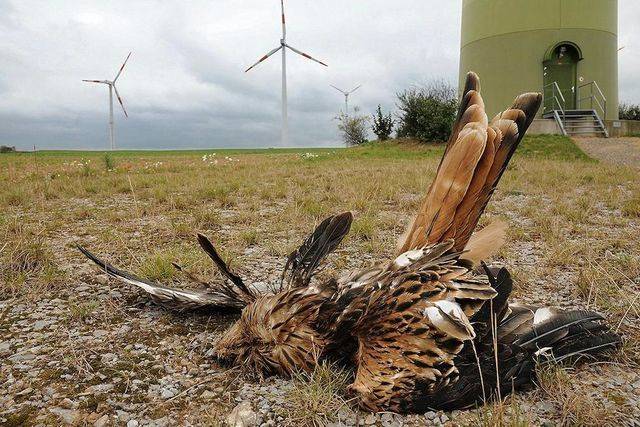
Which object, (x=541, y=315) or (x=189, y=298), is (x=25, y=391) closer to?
(x=189, y=298)

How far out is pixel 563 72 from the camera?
71.6 feet

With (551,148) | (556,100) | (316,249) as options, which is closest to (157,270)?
(316,249)

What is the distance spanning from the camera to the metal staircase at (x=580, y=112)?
20.8 meters

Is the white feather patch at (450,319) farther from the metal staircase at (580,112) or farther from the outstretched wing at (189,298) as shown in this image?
the metal staircase at (580,112)

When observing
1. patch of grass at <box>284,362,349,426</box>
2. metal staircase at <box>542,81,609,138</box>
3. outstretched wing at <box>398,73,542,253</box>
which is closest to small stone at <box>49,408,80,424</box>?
patch of grass at <box>284,362,349,426</box>

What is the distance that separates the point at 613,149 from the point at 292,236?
1658 centimetres

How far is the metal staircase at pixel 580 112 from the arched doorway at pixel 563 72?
44 mm

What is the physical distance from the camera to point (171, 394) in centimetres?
220

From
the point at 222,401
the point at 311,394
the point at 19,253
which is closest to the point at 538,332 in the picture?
the point at 311,394

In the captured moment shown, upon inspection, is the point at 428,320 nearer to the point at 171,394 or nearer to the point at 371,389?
the point at 371,389

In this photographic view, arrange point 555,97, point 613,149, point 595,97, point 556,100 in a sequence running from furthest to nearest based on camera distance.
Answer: point 595,97, point 555,97, point 556,100, point 613,149

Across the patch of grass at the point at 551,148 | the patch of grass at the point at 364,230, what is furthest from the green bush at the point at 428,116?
the patch of grass at the point at 364,230

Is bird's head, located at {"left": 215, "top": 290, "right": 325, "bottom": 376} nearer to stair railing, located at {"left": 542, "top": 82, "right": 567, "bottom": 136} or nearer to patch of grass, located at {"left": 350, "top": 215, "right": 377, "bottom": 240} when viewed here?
patch of grass, located at {"left": 350, "top": 215, "right": 377, "bottom": 240}

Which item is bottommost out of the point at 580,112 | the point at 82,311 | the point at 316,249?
the point at 82,311
